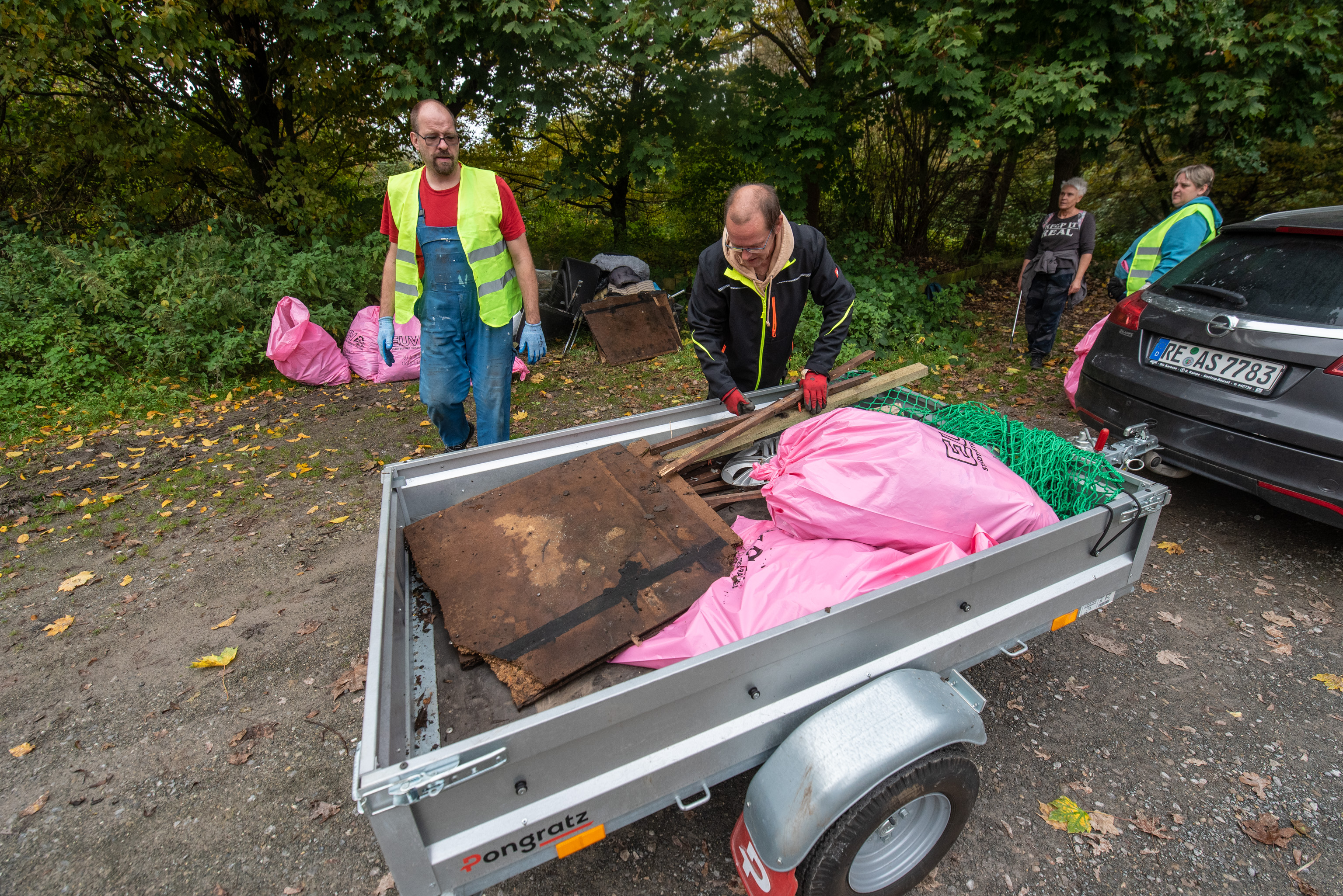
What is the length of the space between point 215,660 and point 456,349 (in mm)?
1923

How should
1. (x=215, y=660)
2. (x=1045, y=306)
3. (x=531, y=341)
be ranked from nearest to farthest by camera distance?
(x=215, y=660) < (x=531, y=341) < (x=1045, y=306)

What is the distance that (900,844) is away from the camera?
5.87 ft

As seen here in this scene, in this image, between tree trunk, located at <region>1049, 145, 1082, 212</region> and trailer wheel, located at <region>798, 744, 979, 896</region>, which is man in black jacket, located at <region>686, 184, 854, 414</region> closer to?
trailer wheel, located at <region>798, 744, 979, 896</region>

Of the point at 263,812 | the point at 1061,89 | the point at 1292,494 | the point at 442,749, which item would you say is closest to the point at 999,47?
the point at 1061,89

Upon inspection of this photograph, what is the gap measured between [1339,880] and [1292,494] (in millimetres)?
1574

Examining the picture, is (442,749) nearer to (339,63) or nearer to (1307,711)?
(1307,711)

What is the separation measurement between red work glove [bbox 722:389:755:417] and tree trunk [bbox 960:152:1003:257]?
9.74 meters

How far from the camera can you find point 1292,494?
2662 millimetres

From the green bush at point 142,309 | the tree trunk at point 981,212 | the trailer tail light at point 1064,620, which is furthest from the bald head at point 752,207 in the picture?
the tree trunk at point 981,212

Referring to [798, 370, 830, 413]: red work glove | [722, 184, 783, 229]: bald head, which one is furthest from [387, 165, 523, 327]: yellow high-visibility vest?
[798, 370, 830, 413]: red work glove

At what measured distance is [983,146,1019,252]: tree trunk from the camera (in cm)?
1029

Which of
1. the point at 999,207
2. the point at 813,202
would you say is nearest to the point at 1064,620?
the point at 813,202

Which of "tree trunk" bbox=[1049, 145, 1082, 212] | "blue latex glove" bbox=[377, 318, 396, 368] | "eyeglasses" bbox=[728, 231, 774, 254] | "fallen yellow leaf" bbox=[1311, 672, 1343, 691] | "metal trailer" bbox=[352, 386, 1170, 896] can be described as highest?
"tree trunk" bbox=[1049, 145, 1082, 212]

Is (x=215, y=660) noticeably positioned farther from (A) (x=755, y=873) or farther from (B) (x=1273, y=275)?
(B) (x=1273, y=275)
